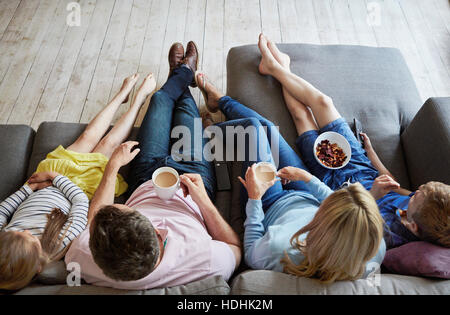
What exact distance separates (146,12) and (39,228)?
2.18m

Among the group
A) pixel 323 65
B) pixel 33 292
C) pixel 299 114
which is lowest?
pixel 33 292

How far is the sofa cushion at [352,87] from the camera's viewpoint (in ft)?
5.76

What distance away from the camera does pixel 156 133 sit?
1685mm

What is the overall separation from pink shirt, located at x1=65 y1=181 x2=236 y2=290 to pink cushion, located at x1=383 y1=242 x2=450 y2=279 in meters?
0.61

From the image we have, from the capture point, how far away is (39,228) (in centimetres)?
122

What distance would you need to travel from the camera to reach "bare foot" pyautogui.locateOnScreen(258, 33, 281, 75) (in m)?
1.86

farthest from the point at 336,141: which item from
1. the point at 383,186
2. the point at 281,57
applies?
the point at 281,57

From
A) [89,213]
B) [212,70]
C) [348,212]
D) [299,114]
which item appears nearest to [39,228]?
[89,213]

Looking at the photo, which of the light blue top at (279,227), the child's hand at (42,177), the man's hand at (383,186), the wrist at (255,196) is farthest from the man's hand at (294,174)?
the child's hand at (42,177)

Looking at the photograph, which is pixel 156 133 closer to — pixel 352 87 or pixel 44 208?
pixel 44 208

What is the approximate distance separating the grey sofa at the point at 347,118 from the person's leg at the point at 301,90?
70 millimetres

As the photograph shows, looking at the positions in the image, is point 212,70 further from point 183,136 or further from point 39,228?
point 39,228

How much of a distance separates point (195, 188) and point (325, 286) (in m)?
0.63

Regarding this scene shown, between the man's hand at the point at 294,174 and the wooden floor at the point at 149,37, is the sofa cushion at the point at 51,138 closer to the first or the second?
the wooden floor at the point at 149,37
